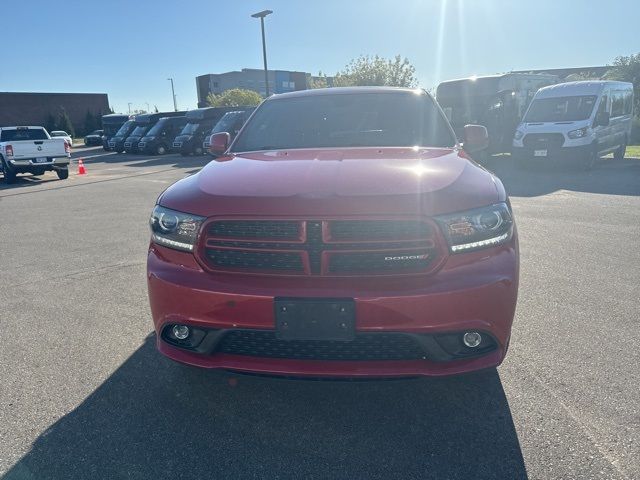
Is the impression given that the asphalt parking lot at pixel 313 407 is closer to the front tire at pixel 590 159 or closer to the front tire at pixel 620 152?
the front tire at pixel 590 159

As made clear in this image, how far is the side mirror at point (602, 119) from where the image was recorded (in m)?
13.4

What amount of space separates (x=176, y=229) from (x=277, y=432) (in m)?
1.17

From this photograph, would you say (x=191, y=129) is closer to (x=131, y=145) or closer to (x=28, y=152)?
(x=131, y=145)

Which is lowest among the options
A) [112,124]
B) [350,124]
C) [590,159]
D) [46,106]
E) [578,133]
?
[590,159]

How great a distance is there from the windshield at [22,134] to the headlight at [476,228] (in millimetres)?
17353

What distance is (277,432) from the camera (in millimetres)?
2572

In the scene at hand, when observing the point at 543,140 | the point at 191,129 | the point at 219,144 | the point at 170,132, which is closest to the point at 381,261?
the point at 219,144

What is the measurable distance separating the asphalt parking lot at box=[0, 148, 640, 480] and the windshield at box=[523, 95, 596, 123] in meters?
10.5

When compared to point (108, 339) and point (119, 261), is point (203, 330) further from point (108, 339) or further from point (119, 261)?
point (119, 261)

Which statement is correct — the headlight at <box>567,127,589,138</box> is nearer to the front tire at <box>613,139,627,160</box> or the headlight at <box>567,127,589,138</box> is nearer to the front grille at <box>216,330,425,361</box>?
the front tire at <box>613,139,627,160</box>

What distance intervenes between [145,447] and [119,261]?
3.72m

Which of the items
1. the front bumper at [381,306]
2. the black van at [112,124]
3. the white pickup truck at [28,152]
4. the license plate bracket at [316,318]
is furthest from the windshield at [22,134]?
the black van at [112,124]

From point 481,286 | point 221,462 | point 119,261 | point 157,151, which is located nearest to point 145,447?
point 221,462

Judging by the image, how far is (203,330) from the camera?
2.49 m
